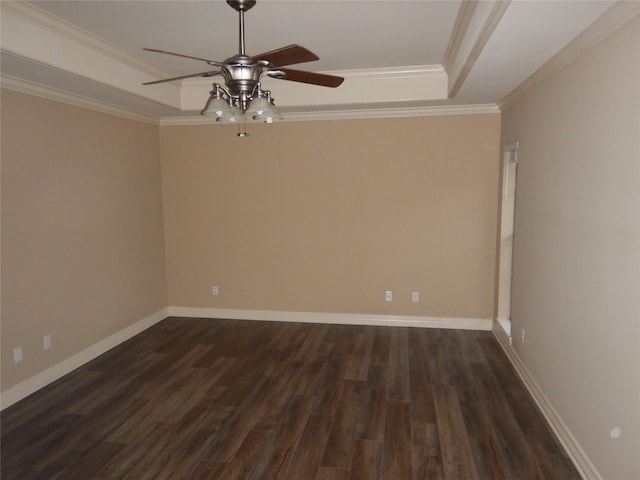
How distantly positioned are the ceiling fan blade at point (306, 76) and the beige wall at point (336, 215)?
2.67 metres

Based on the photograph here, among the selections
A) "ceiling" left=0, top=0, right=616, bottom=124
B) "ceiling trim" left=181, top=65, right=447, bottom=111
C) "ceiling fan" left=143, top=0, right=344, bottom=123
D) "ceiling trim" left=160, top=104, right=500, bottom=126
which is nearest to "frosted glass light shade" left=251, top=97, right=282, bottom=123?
"ceiling fan" left=143, top=0, right=344, bottom=123

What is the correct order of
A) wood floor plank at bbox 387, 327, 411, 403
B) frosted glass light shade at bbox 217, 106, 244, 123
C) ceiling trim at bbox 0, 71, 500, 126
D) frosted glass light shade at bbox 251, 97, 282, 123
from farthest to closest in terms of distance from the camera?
ceiling trim at bbox 0, 71, 500, 126 → wood floor plank at bbox 387, 327, 411, 403 → frosted glass light shade at bbox 217, 106, 244, 123 → frosted glass light shade at bbox 251, 97, 282, 123

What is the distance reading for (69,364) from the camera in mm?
4016

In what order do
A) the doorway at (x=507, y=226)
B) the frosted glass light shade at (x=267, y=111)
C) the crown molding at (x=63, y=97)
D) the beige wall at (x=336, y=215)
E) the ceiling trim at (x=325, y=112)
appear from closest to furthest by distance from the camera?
the frosted glass light shade at (x=267, y=111) < the crown molding at (x=63, y=97) < the ceiling trim at (x=325, y=112) < the doorway at (x=507, y=226) < the beige wall at (x=336, y=215)

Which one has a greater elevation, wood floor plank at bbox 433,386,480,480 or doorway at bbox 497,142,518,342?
doorway at bbox 497,142,518,342

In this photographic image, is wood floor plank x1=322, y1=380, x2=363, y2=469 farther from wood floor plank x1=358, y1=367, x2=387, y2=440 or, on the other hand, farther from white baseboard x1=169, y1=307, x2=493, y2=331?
white baseboard x1=169, y1=307, x2=493, y2=331

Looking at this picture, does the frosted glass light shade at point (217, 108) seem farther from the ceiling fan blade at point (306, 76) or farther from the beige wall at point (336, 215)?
the beige wall at point (336, 215)

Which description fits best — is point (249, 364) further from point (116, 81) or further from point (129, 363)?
point (116, 81)

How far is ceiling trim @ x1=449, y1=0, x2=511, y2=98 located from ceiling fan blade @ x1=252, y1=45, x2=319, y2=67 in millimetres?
929

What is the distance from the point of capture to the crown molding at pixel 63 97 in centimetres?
335

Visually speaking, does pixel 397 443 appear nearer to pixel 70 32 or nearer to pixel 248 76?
pixel 248 76

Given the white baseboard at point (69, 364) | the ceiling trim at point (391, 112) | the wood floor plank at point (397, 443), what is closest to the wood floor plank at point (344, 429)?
the wood floor plank at point (397, 443)

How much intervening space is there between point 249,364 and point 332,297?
1.52m

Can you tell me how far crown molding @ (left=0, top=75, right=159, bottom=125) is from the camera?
335cm
